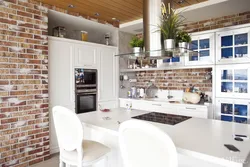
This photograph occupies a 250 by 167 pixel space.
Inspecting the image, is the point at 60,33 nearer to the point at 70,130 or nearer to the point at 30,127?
the point at 30,127

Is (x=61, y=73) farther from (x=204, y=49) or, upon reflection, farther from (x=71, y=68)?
(x=204, y=49)

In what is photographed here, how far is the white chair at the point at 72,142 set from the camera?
1475 mm

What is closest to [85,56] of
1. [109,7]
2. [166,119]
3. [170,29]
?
[109,7]

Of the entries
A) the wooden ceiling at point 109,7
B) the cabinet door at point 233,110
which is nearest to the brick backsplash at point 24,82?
the wooden ceiling at point 109,7

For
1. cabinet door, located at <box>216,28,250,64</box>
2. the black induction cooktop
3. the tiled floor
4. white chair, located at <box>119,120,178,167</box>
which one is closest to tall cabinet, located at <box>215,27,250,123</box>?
cabinet door, located at <box>216,28,250,64</box>

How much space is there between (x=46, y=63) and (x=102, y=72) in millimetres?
1253

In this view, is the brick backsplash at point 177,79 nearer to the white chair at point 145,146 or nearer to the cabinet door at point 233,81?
the cabinet door at point 233,81

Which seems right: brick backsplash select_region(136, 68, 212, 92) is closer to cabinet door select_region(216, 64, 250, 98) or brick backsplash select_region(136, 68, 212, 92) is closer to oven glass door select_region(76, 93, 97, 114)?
cabinet door select_region(216, 64, 250, 98)

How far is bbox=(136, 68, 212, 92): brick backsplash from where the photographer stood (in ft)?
11.8

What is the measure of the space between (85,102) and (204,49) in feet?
8.13

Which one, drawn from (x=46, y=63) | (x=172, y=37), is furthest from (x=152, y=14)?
(x=46, y=63)

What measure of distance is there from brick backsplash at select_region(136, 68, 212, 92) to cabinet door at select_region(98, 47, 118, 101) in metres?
0.86

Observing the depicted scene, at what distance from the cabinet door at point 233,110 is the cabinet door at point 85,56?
8.12ft

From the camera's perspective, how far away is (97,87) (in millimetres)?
3811
